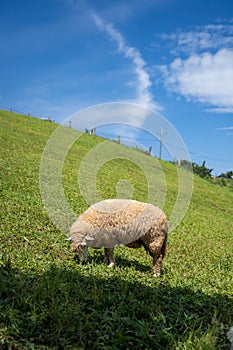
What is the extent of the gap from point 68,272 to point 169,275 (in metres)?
2.42

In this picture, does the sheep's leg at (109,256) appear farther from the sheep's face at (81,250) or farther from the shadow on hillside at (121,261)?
the sheep's face at (81,250)

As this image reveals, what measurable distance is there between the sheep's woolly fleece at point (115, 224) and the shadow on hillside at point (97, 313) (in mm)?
940

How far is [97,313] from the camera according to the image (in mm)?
4918

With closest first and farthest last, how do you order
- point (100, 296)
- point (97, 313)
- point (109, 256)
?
point (97, 313) < point (100, 296) < point (109, 256)

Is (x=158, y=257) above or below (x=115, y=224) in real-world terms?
below

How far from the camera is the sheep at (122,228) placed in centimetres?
689

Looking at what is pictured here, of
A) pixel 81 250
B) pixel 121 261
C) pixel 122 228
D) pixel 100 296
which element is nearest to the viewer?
pixel 100 296

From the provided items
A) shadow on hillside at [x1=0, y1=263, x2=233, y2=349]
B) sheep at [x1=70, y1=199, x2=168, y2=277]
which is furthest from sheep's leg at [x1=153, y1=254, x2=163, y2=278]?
shadow on hillside at [x1=0, y1=263, x2=233, y2=349]

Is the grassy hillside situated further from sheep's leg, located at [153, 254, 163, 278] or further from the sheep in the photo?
the sheep

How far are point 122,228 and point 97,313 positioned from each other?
2.22 meters

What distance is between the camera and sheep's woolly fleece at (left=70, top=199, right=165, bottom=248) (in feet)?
22.6

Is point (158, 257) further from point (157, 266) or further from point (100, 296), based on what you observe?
point (100, 296)

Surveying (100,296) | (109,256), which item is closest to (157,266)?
(109,256)

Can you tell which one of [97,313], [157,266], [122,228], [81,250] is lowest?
[97,313]
